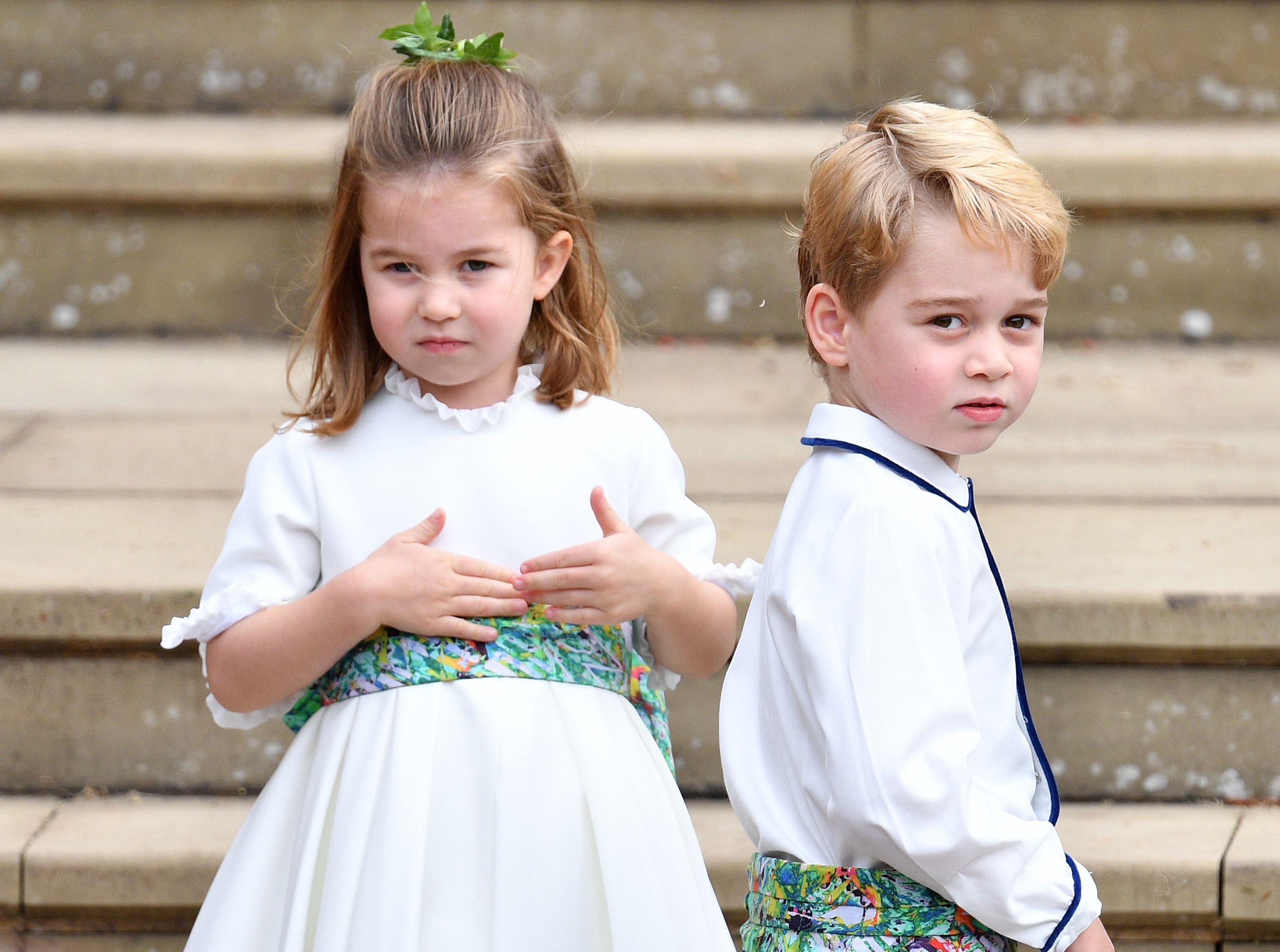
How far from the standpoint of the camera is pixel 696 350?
3443 millimetres

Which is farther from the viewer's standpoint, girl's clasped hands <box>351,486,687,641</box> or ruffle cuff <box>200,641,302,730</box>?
ruffle cuff <box>200,641,302,730</box>

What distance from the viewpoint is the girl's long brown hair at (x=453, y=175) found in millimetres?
1570

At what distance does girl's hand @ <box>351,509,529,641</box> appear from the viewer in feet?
5.04

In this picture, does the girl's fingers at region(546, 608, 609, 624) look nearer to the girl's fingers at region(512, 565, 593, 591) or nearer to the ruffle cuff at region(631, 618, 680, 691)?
the girl's fingers at region(512, 565, 593, 591)

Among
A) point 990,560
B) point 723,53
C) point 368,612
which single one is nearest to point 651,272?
point 723,53

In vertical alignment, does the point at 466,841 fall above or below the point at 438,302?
below

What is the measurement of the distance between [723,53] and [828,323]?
240 centimetres

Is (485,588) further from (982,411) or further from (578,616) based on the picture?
(982,411)

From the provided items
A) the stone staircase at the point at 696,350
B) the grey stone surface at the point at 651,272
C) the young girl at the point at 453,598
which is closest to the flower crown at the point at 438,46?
the young girl at the point at 453,598

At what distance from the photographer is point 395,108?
1597 mm

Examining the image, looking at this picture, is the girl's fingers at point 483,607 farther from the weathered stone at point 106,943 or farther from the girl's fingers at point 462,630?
the weathered stone at point 106,943

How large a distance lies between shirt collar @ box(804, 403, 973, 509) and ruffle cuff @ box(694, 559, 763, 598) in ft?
1.13

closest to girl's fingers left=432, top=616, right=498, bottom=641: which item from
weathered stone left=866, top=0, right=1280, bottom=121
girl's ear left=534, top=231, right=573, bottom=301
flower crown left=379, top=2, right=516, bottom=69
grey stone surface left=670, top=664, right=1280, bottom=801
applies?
girl's ear left=534, top=231, right=573, bottom=301

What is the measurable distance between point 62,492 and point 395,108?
1280 mm
